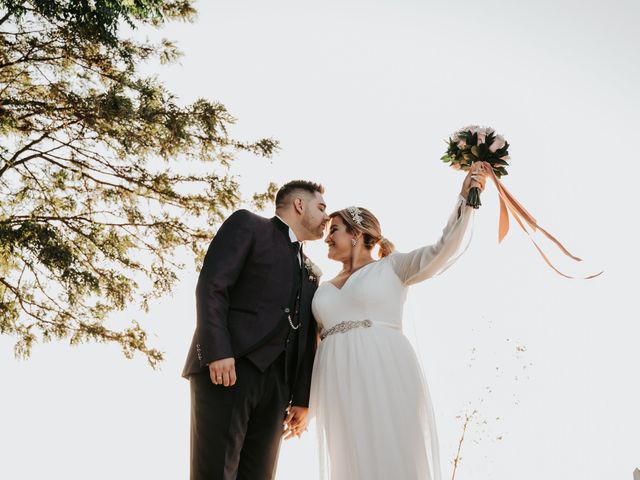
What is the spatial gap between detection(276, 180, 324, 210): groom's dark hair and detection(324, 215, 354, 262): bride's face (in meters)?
0.30

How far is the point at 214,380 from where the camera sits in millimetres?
2768

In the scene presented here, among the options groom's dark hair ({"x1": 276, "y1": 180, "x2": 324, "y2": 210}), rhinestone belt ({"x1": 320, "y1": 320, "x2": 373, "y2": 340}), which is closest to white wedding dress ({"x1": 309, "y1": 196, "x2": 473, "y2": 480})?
rhinestone belt ({"x1": 320, "y1": 320, "x2": 373, "y2": 340})

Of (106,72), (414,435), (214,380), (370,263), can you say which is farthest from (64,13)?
(414,435)

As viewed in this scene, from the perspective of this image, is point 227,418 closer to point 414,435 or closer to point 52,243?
point 414,435

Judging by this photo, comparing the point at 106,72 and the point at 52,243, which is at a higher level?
the point at 106,72

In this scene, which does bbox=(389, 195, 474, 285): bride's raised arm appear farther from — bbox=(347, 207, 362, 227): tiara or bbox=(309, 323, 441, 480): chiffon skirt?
bbox=(347, 207, 362, 227): tiara

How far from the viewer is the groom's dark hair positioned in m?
3.59

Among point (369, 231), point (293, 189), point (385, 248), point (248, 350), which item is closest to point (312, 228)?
point (293, 189)

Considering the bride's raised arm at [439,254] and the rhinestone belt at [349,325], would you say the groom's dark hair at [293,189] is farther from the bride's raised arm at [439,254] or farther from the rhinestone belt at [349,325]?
the rhinestone belt at [349,325]

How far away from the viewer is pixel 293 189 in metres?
3.64

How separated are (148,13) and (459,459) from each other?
23.2 ft

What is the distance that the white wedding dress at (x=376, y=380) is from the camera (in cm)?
298

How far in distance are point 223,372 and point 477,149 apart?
183 centimetres

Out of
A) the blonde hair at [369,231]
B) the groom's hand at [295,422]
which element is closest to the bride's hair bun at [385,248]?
the blonde hair at [369,231]
